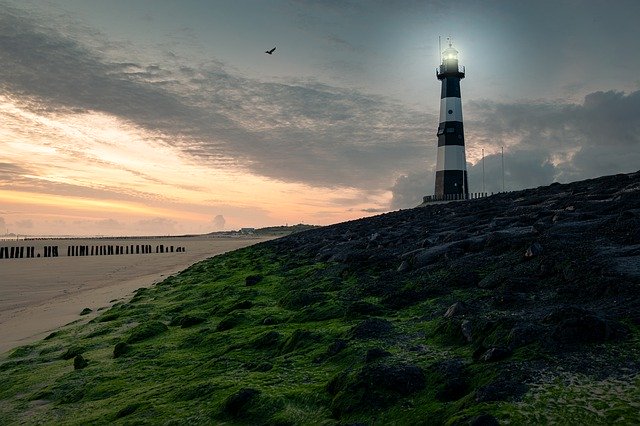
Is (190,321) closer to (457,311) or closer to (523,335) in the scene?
(457,311)

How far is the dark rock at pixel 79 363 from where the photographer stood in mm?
7512

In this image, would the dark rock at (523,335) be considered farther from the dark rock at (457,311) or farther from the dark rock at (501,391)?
the dark rock at (457,311)

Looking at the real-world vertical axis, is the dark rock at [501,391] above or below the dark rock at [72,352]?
above

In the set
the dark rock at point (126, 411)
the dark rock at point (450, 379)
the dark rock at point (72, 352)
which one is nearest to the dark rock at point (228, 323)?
the dark rock at point (72, 352)

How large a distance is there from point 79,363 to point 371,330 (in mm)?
4668

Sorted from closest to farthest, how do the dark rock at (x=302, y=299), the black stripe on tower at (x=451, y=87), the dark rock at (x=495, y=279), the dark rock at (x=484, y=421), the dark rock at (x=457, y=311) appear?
the dark rock at (x=484, y=421) → the dark rock at (x=457, y=311) → the dark rock at (x=495, y=279) → the dark rock at (x=302, y=299) → the black stripe on tower at (x=451, y=87)

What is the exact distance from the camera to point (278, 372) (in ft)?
19.0

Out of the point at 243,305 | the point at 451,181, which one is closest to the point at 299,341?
the point at 243,305

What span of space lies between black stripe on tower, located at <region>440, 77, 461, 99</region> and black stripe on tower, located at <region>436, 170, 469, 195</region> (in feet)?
27.4

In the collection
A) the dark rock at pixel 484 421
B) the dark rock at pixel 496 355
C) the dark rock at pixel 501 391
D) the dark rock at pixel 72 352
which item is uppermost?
the dark rock at pixel 496 355

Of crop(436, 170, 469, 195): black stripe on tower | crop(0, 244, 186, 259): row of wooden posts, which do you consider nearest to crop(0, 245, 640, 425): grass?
crop(436, 170, 469, 195): black stripe on tower

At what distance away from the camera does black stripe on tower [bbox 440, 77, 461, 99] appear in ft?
170

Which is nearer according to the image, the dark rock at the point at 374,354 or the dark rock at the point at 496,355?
the dark rock at the point at 496,355

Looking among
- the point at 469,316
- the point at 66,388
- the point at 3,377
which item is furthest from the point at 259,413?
the point at 3,377
